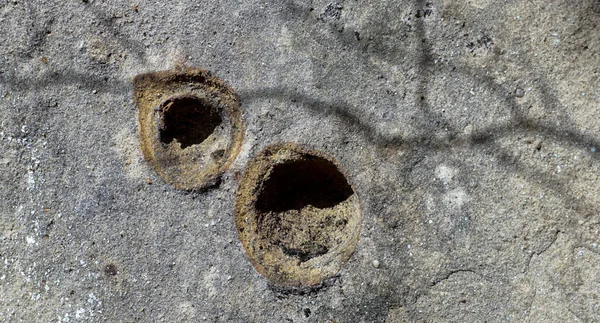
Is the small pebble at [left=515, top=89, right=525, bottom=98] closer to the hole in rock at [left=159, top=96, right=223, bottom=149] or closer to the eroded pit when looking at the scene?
the eroded pit

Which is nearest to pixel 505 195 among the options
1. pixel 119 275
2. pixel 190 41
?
pixel 190 41

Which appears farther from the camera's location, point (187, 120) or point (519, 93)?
point (187, 120)

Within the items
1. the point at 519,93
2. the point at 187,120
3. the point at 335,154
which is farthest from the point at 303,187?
the point at 519,93

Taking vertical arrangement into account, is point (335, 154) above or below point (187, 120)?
above

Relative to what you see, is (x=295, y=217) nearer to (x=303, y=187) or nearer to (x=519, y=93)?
(x=303, y=187)

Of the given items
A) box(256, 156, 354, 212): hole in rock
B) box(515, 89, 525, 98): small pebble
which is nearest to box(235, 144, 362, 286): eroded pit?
box(256, 156, 354, 212): hole in rock

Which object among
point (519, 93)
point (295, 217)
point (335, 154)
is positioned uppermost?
point (519, 93)
